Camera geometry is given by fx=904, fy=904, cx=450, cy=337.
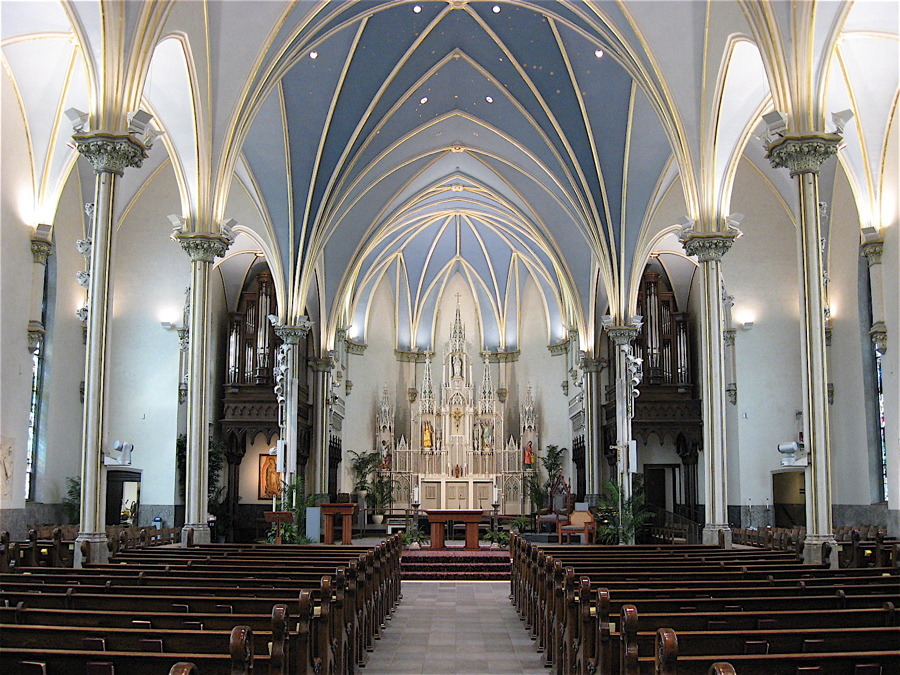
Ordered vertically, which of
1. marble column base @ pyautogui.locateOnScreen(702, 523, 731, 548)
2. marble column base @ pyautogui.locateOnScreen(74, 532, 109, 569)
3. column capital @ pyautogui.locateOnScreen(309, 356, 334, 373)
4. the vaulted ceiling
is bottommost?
marble column base @ pyautogui.locateOnScreen(702, 523, 731, 548)

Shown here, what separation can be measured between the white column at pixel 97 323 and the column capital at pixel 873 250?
16.3 m

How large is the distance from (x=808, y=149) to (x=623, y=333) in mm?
13350

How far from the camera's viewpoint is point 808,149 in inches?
554

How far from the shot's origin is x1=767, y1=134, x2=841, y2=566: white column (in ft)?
43.7

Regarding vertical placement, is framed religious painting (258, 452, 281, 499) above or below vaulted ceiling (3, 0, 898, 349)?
below

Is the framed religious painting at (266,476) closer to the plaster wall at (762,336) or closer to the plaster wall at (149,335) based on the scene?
the plaster wall at (149,335)

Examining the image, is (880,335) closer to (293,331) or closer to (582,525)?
(582,525)

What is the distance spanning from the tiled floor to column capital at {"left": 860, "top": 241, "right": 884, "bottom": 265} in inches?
465

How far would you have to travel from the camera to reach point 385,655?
1123 centimetres

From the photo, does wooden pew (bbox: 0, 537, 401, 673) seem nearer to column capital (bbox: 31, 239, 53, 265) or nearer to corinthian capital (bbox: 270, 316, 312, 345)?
column capital (bbox: 31, 239, 53, 265)

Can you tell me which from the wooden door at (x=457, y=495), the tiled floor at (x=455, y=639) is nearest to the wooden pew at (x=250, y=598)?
the tiled floor at (x=455, y=639)

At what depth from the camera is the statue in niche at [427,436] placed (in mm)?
37562

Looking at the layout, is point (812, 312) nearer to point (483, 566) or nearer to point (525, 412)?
point (483, 566)

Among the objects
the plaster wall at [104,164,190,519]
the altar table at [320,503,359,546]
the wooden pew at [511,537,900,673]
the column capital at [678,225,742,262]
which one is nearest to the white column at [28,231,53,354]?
the plaster wall at [104,164,190,519]
